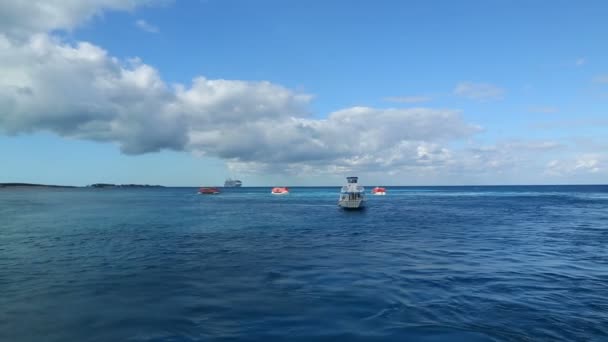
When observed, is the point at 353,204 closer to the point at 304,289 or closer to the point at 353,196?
the point at 353,196

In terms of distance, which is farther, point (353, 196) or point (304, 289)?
point (353, 196)

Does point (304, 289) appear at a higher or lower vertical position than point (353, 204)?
lower

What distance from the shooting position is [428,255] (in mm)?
26141

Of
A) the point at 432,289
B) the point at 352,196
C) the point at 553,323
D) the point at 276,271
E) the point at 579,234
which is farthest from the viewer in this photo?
the point at 352,196

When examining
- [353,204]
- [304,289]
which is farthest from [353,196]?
[304,289]

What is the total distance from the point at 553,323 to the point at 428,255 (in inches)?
519

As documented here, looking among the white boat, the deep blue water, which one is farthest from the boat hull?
the deep blue water

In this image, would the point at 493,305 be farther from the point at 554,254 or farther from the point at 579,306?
the point at 554,254

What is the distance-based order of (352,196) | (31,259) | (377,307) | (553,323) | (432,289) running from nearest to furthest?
(553,323) → (377,307) → (432,289) → (31,259) → (352,196)

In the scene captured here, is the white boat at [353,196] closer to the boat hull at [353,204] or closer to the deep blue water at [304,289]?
the boat hull at [353,204]

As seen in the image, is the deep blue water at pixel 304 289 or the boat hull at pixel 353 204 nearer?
the deep blue water at pixel 304 289

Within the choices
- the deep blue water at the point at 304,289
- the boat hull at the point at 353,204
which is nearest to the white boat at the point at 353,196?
the boat hull at the point at 353,204

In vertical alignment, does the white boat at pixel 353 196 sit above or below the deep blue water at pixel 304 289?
above

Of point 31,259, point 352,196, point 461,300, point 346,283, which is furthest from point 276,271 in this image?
point 352,196
